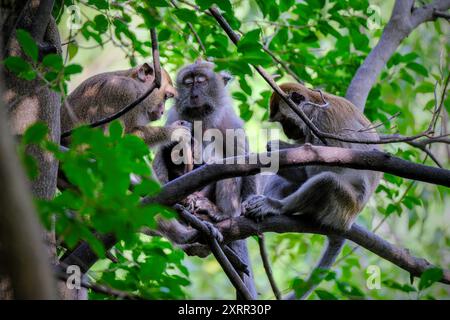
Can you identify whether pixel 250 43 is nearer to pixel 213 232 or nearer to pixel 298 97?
pixel 213 232

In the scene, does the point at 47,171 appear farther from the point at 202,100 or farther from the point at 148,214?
the point at 202,100

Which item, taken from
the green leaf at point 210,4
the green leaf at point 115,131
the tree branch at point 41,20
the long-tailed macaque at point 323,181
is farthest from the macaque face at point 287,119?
the green leaf at point 115,131

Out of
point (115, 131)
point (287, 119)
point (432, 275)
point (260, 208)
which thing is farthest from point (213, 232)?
point (287, 119)

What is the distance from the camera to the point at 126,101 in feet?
24.4

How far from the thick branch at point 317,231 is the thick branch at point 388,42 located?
6.32 feet

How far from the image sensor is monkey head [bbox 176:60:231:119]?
8656mm

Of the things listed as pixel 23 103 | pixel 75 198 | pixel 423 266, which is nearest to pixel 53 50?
pixel 23 103

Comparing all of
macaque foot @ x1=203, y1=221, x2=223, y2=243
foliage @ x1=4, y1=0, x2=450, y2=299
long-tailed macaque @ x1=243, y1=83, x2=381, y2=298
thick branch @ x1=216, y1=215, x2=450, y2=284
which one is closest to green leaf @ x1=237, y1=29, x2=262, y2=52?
foliage @ x1=4, y1=0, x2=450, y2=299

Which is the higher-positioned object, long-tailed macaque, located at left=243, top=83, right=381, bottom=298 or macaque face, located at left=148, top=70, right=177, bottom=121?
macaque face, located at left=148, top=70, right=177, bottom=121

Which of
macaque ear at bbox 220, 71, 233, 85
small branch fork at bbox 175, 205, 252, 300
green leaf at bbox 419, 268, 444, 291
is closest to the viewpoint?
green leaf at bbox 419, 268, 444, 291

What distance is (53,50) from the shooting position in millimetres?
4527

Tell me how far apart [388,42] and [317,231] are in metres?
2.96

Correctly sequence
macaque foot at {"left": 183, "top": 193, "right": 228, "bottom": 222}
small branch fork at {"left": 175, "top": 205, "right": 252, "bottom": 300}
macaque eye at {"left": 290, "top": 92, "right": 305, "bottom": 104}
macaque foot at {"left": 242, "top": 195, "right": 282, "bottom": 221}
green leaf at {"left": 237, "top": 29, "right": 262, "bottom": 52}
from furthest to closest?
1. macaque eye at {"left": 290, "top": 92, "right": 305, "bottom": 104}
2. macaque foot at {"left": 183, "top": 193, "right": 228, "bottom": 222}
3. macaque foot at {"left": 242, "top": 195, "right": 282, "bottom": 221}
4. small branch fork at {"left": 175, "top": 205, "right": 252, "bottom": 300}
5. green leaf at {"left": 237, "top": 29, "right": 262, "bottom": 52}

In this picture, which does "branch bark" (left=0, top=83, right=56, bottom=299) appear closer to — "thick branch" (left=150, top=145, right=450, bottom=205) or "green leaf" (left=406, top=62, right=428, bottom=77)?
"thick branch" (left=150, top=145, right=450, bottom=205)
